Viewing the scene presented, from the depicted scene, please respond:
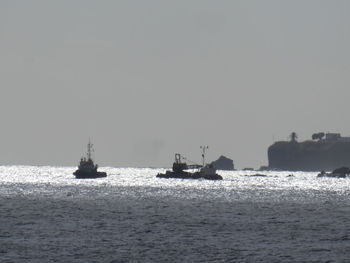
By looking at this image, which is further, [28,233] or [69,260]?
[28,233]

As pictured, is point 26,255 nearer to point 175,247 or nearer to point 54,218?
point 175,247

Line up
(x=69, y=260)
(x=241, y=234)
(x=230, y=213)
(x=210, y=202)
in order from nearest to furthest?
(x=69, y=260)
(x=241, y=234)
(x=230, y=213)
(x=210, y=202)

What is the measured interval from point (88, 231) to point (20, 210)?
1438 inches

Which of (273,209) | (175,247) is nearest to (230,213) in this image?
(273,209)

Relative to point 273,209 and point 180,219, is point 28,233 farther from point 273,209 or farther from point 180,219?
point 273,209

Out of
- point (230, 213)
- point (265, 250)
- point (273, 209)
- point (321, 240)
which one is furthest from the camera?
point (273, 209)

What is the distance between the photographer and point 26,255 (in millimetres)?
72188

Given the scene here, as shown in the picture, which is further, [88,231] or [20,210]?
[20,210]

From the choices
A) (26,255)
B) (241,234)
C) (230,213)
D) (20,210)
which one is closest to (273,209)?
(230,213)

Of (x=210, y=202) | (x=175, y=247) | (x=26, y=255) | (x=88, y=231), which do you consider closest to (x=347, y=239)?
(x=175, y=247)

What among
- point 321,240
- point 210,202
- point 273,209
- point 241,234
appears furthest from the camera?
point 210,202

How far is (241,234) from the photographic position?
9244 centimetres

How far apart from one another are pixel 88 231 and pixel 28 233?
20.6 feet

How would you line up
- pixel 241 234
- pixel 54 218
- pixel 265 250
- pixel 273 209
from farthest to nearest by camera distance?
pixel 273 209
pixel 54 218
pixel 241 234
pixel 265 250
